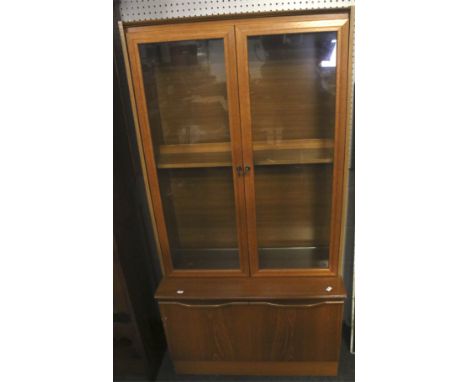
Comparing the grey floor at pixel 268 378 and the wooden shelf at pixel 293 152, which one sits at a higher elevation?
the wooden shelf at pixel 293 152

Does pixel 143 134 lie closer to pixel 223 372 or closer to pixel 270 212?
pixel 270 212

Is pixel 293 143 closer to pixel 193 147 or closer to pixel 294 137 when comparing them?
pixel 294 137

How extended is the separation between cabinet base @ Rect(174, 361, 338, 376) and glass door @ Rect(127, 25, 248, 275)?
510 mm

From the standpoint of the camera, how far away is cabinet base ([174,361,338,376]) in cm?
164

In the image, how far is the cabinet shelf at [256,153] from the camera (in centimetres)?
148

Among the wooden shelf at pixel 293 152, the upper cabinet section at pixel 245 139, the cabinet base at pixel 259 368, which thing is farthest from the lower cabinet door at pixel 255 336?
the wooden shelf at pixel 293 152

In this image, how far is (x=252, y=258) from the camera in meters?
→ 1.59

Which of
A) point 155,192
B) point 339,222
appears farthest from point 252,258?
point 155,192

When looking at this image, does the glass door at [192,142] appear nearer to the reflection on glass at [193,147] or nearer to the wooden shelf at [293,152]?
the reflection on glass at [193,147]

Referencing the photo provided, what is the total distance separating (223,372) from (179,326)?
1.25 ft

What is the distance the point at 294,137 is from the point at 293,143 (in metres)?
0.03

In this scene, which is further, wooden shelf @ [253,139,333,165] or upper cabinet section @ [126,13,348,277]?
wooden shelf @ [253,139,333,165]

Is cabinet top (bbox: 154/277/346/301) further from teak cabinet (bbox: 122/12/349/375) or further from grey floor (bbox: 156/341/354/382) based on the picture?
grey floor (bbox: 156/341/354/382)

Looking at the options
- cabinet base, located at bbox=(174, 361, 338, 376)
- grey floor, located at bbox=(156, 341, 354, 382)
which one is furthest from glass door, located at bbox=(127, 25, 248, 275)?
grey floor, located at bbox=(156, 341, 354, 382)
